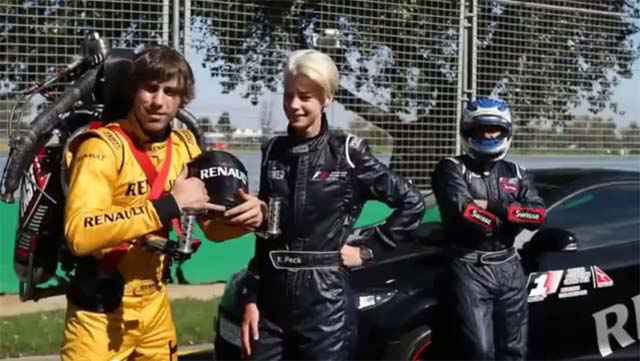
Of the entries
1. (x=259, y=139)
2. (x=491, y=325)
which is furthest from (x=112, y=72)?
(x=259, y=139)

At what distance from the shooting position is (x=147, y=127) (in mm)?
3305

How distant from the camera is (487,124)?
5.30 metres

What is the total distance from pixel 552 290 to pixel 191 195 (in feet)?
11.4

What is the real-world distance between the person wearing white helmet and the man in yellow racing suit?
2072 mm

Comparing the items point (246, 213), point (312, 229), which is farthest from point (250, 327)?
point (246, 213)

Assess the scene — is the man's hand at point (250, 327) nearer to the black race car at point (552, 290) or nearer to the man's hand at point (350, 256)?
the man's hand at point (350, 256)

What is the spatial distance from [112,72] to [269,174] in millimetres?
820

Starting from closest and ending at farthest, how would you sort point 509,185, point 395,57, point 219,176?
point 219,176 → point 509,185 → point 395,57

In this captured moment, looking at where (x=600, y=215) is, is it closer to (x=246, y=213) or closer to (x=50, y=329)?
(x=246, y=213)

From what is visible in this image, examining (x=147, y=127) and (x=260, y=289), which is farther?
(x=260, y=289)

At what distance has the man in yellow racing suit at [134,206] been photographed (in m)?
3.10

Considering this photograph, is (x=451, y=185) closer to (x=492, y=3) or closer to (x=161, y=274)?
(x=161, y=274)

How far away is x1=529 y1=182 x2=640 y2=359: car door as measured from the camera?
6.05 m

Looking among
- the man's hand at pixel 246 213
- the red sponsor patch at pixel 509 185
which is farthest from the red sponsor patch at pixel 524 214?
the man's hand at pixel 246 213
